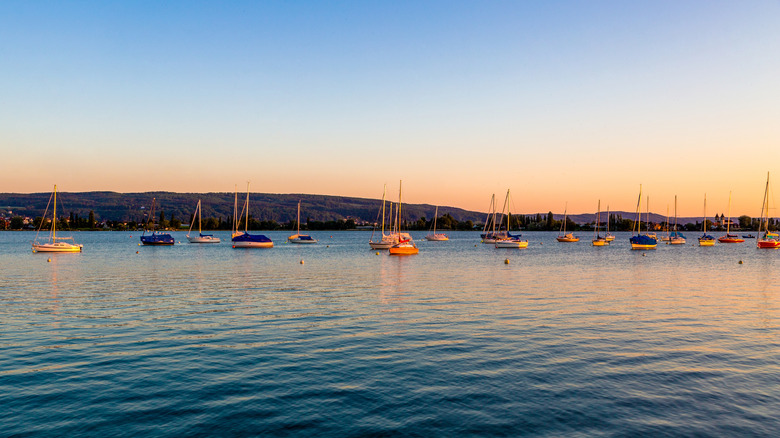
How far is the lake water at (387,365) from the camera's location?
565 inches

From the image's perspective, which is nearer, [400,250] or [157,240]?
[400,250]

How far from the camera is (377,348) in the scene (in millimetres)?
23078

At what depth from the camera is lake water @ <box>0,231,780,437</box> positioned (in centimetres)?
1434

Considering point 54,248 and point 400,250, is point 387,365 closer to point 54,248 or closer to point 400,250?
point 400,250

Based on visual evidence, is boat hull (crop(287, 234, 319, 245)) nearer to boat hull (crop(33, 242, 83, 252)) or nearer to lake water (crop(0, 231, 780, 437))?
boat hull (crop(33, 242, 83, 252))

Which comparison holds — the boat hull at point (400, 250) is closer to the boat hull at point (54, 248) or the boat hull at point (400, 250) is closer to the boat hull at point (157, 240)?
the boat hull at point (54, 248)

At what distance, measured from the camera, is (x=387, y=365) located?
20.1 metres

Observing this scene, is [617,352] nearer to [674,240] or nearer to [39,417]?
[39,417]

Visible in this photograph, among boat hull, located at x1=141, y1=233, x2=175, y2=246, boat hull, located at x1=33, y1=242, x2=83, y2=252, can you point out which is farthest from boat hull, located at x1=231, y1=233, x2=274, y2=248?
boat hull, located at x1=33, y1=242, x2=83, y2=252

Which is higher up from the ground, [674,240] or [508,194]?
[508,194]

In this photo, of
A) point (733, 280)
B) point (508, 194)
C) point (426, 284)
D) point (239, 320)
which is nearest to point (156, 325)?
point (239, 320)

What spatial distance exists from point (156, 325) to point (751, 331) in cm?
3074

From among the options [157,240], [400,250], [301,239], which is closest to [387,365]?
[400,250]

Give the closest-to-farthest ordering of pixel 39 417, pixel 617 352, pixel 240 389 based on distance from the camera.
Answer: pixel 39 417 → pixel 240 389 → pixel 617 352
